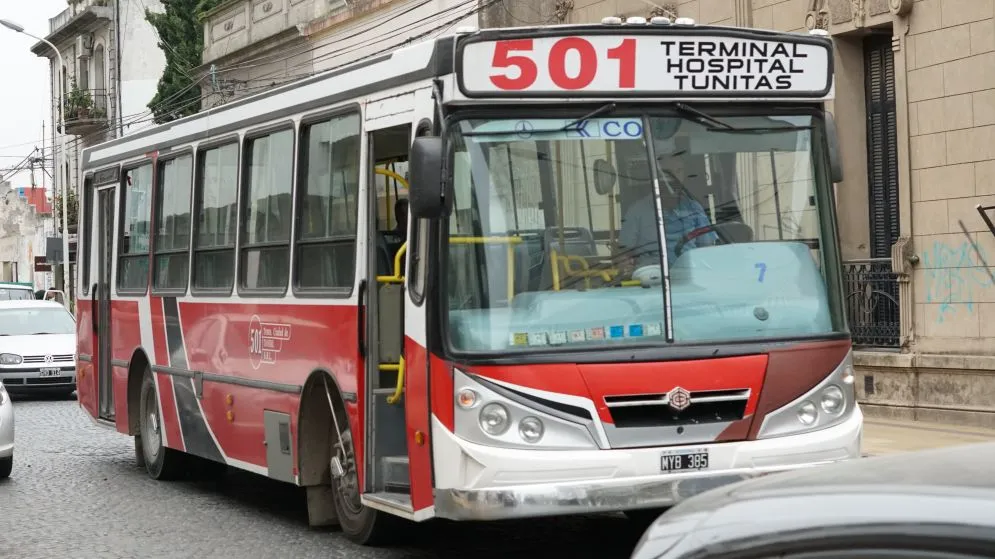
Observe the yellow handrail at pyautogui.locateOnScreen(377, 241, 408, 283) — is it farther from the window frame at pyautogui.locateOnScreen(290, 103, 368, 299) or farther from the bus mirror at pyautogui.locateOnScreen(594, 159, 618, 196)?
the bus mirror at pyautogui.locateOnScreen(594, 159, 618, 196)

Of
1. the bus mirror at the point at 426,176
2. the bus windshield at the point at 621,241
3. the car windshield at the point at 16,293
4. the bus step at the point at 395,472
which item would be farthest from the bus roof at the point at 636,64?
the car windshield at the point at 16,293

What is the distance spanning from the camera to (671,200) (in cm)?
822

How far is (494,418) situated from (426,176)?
1.25 meters

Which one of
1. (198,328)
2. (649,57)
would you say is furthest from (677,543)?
(198,328)

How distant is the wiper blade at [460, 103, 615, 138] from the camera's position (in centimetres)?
809

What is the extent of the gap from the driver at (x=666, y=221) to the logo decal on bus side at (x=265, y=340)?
312 centimetres

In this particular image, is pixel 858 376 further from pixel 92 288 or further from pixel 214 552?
pixel 214 552

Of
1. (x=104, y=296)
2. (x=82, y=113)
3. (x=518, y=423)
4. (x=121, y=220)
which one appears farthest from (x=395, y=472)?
(x=82, y=113)

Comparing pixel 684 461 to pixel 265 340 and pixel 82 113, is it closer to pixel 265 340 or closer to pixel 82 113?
pixel 265 340

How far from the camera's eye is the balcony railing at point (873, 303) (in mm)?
17770

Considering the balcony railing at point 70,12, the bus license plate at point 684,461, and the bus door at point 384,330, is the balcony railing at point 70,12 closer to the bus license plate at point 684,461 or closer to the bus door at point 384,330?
the bus door at point 384,330

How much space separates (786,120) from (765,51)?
1.30ft

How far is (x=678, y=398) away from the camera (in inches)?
314

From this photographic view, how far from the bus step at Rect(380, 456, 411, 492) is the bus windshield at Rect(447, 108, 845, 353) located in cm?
129
